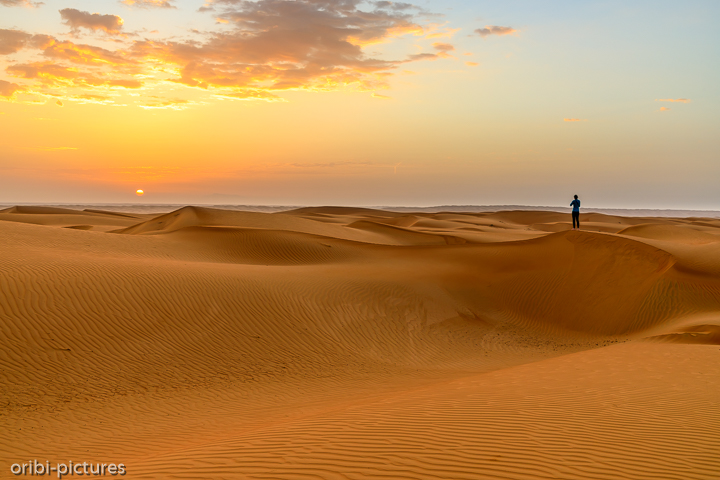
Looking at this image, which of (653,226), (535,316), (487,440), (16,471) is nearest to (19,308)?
(16,471)

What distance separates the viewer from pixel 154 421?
780 centimetres

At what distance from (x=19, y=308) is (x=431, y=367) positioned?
9255 millimetres

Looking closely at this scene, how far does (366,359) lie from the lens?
39.7 feet

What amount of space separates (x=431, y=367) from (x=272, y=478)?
822 cm

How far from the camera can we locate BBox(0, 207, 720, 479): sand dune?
4578 mm

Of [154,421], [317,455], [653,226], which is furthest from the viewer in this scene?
[653,226]

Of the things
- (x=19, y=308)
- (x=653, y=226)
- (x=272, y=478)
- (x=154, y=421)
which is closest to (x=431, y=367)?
(x=154, y=421)

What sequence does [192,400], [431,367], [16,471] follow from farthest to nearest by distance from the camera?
1. [431,367]
2. [192,400]
3. [16,471]

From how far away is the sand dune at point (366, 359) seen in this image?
15.0 ft

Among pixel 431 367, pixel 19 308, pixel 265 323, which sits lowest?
pixel 431 367

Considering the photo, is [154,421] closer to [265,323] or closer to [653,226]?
[265,323]

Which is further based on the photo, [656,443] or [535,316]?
[535,316]

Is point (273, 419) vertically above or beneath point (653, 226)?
beneath

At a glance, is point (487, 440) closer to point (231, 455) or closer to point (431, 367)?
point (231, 455)
